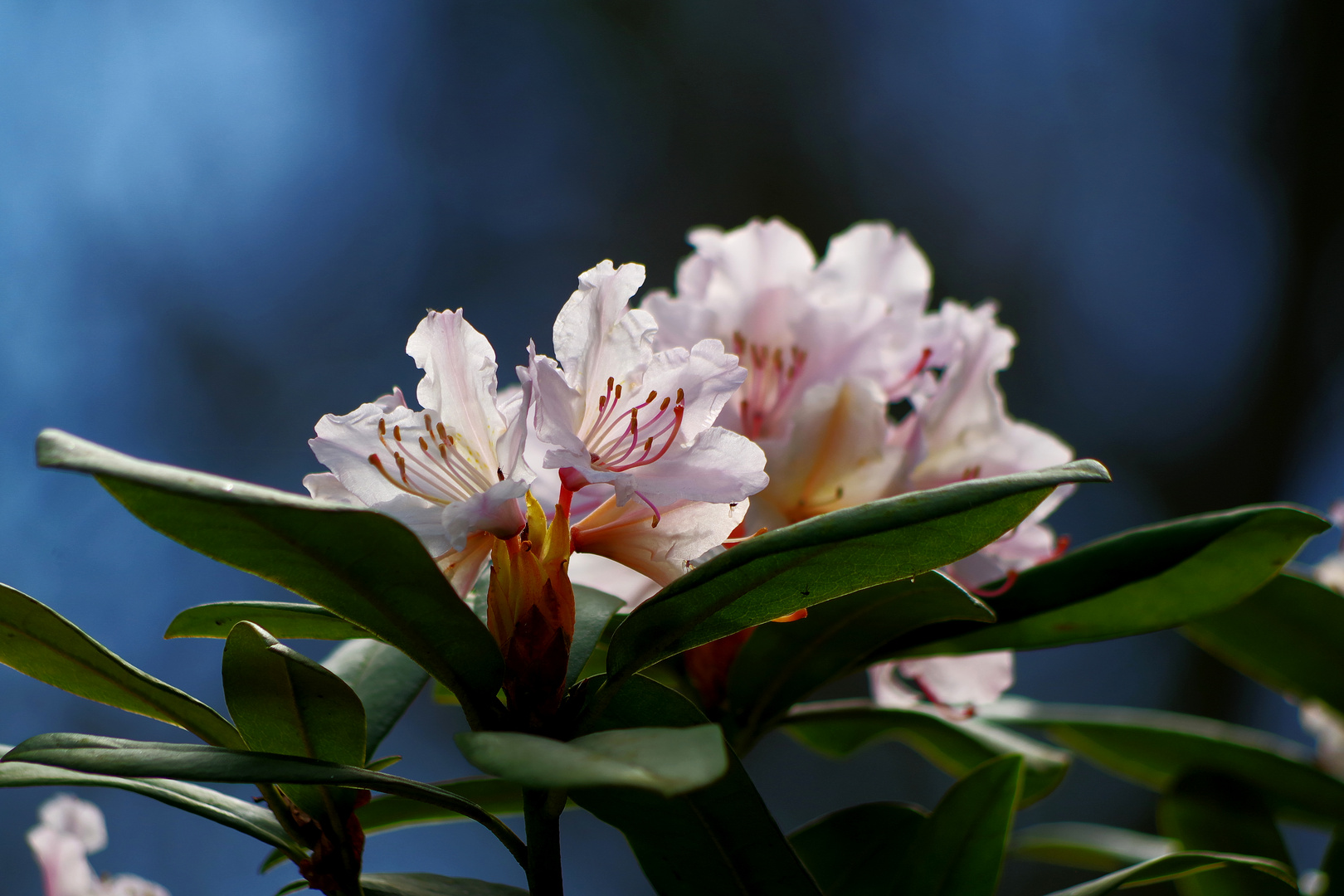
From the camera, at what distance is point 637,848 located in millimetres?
633

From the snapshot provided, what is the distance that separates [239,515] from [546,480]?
297 millimetres

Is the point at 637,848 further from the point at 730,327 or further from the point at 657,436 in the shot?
the point at 730,327

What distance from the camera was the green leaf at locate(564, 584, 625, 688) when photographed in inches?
24.3

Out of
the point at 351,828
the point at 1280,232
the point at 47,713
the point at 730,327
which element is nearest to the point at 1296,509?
the point at 730,327

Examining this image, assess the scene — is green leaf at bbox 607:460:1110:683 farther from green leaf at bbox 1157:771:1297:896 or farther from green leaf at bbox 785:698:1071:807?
green leaf at bbox 1157:771:1297:896

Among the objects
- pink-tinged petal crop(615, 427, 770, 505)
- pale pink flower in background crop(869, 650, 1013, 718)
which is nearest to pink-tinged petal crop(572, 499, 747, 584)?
pink-tinged petal crop(615, 427, 770, 505)

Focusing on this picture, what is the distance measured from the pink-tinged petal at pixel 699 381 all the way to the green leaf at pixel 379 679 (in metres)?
0.25

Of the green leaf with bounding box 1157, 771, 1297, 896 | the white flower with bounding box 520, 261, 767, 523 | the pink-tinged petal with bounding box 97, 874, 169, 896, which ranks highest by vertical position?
the white flower with bounding box 520, 261, 767, 523

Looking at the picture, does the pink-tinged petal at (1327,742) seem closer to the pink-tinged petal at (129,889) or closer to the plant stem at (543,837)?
the plant stem at (543,837)

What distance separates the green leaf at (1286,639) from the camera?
0.97 m

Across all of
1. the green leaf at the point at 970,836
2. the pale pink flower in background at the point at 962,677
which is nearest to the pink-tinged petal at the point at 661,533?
the green leaf at the point at 970,836

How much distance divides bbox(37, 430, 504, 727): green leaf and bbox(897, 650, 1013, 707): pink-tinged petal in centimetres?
49

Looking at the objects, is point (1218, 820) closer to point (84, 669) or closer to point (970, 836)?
point (970, 836)

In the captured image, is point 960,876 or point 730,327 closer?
point 960,876
